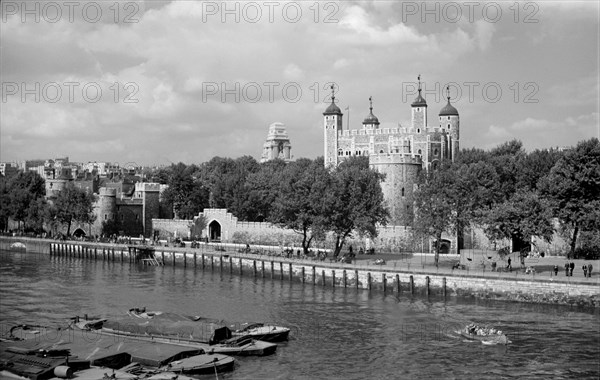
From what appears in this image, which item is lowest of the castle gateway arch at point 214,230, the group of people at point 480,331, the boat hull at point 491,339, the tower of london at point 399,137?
the boat hull at point 491,339

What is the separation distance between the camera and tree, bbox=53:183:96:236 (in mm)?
81938

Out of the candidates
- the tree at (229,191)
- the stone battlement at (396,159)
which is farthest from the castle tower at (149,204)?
the stone battlement at (396,159)

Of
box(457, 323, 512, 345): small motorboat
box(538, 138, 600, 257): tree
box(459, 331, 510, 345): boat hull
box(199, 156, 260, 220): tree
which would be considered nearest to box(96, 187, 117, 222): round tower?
box(199, 156, 260, 220): tree

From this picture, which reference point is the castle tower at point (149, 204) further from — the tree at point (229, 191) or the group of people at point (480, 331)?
the group of people at point (480, 331)

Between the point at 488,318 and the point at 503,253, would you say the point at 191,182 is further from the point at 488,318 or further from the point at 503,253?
the point at 488,318

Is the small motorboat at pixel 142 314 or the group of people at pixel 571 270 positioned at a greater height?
the group of people at pixel 571 270

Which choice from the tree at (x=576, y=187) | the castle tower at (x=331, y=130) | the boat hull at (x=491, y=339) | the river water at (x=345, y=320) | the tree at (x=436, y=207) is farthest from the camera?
the castle tower at (x=331, y=130)

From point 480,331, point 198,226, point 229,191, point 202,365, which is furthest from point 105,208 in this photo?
point 202,365

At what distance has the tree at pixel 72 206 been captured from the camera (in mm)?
81938

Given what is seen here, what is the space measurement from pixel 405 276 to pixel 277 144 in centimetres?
12588

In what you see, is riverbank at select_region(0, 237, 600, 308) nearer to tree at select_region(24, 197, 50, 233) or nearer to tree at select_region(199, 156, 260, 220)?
tree at select_region(199, 156, 260, 220)

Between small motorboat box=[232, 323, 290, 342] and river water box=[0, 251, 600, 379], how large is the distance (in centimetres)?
65

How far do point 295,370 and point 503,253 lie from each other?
24.9 m

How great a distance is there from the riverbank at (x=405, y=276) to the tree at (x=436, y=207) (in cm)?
211
